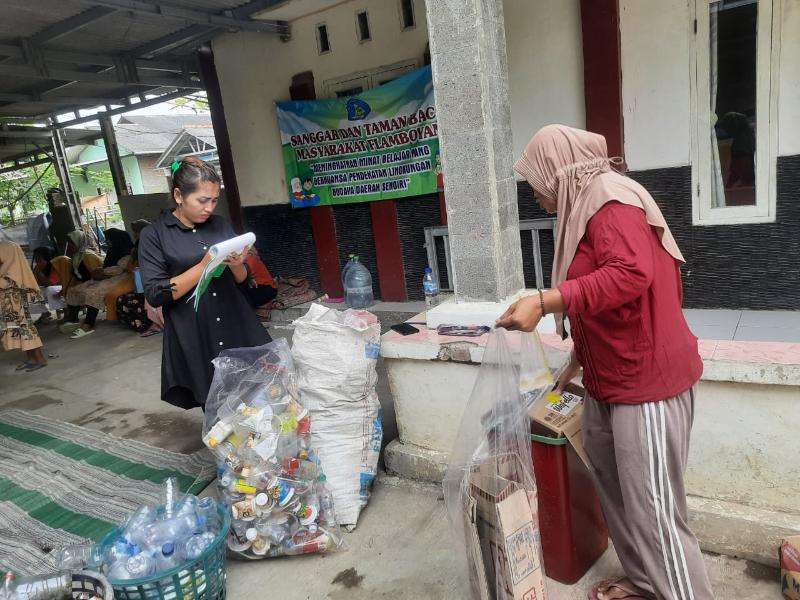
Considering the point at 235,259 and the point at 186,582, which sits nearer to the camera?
the point at 186,582

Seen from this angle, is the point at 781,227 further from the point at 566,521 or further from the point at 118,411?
the point at 118,411

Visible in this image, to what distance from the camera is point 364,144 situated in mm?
6414

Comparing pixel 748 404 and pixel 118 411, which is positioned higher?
pixel 748 404

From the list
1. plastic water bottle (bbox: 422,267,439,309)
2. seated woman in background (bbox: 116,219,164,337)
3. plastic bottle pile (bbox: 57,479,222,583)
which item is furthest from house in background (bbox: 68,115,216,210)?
plastic bottle pile (bbox: 57,479,222,583)

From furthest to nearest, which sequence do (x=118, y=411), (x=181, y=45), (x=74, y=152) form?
1. (x=74, y=152)
2. (x=181, y=45)
3. (x=118, y=411)

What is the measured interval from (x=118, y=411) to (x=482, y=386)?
4.05m

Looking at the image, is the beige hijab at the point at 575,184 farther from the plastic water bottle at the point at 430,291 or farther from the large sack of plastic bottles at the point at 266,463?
the plastic water bottle at the point at 430,291

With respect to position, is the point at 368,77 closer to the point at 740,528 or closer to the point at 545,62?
the point at 545,62

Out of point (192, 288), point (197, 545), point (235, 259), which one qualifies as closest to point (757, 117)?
point (235, 259)

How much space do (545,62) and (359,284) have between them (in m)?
3.12

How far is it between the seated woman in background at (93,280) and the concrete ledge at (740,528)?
7.58 m

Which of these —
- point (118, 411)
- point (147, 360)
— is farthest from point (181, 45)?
point (118, 411)

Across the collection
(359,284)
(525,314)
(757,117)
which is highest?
(757,117)

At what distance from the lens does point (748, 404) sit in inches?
85.7
